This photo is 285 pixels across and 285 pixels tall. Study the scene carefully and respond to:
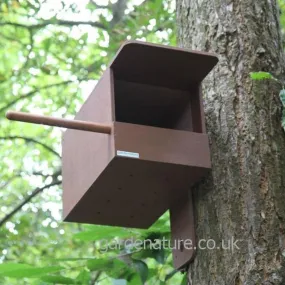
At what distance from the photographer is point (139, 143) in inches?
59.6

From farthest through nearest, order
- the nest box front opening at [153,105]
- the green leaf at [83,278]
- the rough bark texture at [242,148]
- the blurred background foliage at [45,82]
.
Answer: the blurred background foliage at [45,82] < the green leaf at [83,278] < the nest box front opening at [153,105] < the rough bark texture at [242,148]

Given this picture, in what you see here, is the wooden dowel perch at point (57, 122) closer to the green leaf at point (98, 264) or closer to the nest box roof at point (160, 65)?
the nest box roof at point (160, 65)

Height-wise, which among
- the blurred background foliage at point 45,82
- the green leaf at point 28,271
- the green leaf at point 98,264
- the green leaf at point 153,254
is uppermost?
the blurred background foliage at point 45,82

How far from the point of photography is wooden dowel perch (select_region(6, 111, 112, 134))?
148 cm

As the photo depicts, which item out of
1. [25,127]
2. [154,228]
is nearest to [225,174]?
[154,228]

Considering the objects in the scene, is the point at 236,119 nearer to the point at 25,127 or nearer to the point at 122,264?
the point at 122,264

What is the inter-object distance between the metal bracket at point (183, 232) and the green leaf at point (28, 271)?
37 cm

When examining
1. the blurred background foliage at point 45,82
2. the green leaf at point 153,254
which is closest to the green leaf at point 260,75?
the green leaf at point 153,254

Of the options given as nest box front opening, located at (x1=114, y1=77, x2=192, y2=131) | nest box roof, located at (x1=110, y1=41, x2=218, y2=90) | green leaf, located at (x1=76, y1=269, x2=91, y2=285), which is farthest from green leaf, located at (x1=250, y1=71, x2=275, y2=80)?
green leaf, located at (x1=76, y1=269, x2=91, y2=285)

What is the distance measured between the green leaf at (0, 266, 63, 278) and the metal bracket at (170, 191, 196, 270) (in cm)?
37

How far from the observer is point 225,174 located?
5.04 feet

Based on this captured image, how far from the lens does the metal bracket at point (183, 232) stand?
155 centimetres

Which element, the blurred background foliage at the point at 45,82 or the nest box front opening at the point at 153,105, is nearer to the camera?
the nest box front opening at the point at 153,105

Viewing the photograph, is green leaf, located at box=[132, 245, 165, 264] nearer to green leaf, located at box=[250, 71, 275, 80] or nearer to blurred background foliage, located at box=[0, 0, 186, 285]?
green leaf, located at box=[250, 71, 275, 80]
